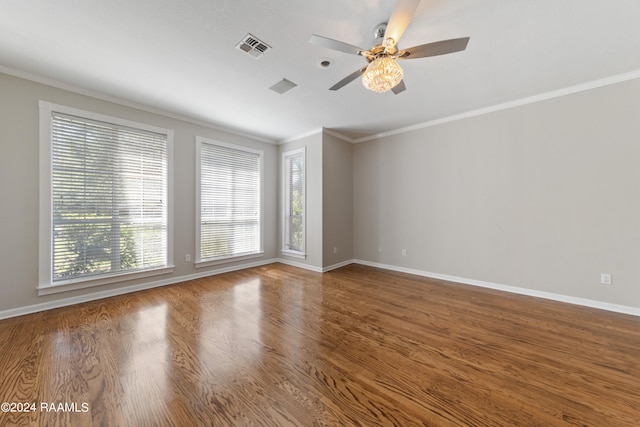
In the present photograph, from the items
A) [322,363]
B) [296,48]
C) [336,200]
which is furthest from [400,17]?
[336,200]

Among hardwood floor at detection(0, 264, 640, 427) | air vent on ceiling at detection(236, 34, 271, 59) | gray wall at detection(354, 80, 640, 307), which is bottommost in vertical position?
hardwood floor at detection(0, 264, 640, 427)

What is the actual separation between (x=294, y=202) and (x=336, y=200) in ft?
3.13

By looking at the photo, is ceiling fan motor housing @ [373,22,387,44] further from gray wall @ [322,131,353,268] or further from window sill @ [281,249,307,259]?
window sill @ [281,249,307,259]

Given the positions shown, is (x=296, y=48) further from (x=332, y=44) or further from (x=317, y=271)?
(x=317, y=271)

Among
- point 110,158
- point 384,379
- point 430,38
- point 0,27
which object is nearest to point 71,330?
point 110,158

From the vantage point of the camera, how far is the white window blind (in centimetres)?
290

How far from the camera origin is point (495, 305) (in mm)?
2967

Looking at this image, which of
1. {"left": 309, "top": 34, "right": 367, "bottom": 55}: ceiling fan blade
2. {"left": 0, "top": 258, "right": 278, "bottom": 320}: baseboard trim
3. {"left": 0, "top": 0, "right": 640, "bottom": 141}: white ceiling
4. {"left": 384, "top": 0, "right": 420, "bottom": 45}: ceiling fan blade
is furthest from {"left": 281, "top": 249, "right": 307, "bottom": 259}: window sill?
{"left": 384, "top": 0, "right": 420, "bottom": 45}: ceiling fan blade

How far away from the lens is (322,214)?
452 cm

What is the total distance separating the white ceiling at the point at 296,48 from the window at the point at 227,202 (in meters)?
1.08

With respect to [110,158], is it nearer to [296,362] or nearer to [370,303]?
[296,362]

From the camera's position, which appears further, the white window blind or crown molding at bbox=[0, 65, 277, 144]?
the white window blind

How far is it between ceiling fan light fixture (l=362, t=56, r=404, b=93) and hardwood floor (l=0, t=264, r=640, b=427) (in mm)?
2283

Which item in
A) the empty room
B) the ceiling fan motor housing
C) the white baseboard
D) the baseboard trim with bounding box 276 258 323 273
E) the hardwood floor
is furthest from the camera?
A: the baseboard trim with bounding box 276 258 323 273
